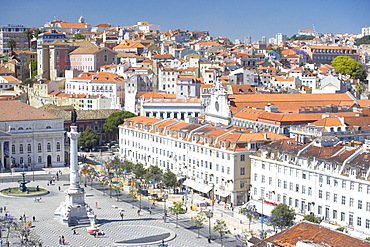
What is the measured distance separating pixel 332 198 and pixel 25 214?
27.3m

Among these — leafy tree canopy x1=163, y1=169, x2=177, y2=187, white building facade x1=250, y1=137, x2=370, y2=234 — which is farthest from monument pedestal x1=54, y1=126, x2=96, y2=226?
white building facade x1=250, y1=137, x2=370, y2=234

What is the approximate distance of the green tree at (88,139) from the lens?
102125 millimetres

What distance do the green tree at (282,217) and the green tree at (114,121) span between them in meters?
55.0

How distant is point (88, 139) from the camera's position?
10262 centimetres

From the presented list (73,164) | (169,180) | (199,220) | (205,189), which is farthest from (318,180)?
(73,164)

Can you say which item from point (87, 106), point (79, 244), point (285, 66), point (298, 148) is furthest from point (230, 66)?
point (79, 244)

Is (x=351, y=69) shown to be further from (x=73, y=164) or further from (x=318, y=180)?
(x=73, y=164)

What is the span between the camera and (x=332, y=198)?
56.8m

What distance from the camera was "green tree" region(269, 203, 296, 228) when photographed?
177ft

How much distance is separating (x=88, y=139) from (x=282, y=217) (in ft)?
175

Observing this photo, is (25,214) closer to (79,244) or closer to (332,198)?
(79,244)

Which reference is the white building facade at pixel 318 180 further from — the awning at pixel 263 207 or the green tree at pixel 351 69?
the green tree at pixel 351 69

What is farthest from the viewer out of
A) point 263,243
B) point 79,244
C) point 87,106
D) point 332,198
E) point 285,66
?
point 285,66

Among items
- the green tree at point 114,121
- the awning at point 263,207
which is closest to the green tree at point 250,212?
the awning at point 263,207
